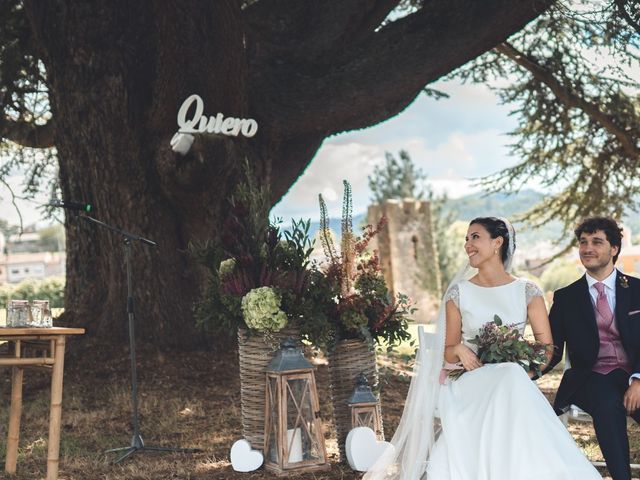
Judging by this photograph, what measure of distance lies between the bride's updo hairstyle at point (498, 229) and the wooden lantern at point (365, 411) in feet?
4.11

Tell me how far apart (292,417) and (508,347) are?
4.88 ft

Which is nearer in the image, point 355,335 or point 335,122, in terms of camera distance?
point 355,335

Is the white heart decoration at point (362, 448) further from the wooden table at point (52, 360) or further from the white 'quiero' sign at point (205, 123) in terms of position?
the white 'quiero' sign at point (205, 123)

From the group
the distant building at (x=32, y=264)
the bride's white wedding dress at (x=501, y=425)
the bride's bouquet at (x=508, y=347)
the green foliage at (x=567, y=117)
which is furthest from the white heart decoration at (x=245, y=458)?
the distant building at (x=32, y=264)

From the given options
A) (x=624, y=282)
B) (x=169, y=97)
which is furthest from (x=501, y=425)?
(x=169, y=97)

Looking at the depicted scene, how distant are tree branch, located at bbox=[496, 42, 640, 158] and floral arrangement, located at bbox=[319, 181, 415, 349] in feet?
20.6

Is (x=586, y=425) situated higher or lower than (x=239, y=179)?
lower

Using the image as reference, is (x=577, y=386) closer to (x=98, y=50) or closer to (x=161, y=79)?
A: (x=161, y=79)

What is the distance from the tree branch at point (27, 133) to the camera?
375 inches

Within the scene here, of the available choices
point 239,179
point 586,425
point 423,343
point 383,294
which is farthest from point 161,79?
point 586,425

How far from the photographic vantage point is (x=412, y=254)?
21.2 m

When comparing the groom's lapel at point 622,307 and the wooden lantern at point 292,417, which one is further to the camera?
the wooden lantern at point 292,417

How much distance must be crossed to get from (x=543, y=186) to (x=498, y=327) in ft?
27.5

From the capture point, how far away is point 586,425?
6.73 meters
